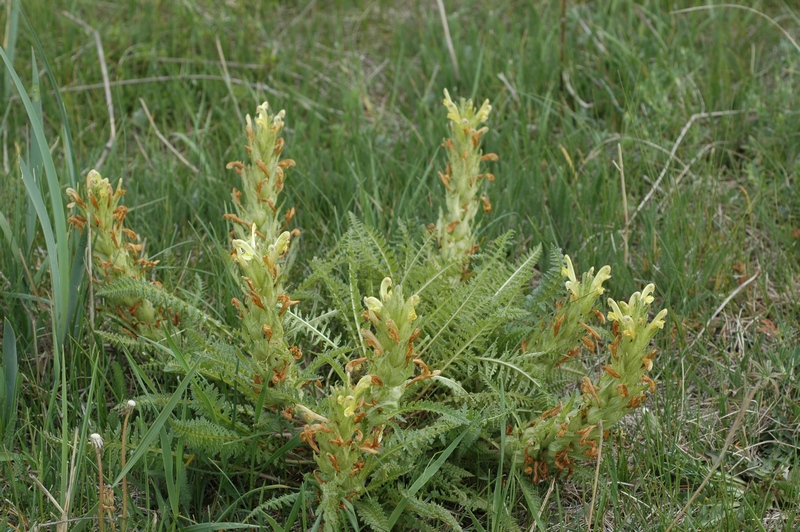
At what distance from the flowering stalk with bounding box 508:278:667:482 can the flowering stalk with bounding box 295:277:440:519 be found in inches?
13.1

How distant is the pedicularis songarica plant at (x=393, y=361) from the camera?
1.83m

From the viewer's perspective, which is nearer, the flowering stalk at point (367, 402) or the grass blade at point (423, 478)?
the flowering stalk at point (367, 402)

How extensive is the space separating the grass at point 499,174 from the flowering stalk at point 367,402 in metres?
0.24

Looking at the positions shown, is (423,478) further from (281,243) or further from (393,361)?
(281,243)

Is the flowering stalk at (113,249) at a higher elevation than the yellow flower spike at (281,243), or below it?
below

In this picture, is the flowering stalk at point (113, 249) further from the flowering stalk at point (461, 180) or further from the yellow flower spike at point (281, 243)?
the flowering stalk at point (461, 180)

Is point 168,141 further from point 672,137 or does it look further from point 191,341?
point 672,137

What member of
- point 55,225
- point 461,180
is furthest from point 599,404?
point 55,225

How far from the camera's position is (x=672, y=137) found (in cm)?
358

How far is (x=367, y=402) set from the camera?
1.85m

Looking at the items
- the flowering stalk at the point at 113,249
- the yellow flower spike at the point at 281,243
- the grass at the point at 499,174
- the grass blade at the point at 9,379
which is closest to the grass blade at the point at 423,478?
the grass at the point at 499,174

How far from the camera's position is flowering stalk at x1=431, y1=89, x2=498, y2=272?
2.32m

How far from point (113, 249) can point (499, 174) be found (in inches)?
58.8

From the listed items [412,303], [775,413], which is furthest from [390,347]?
[775,413]
